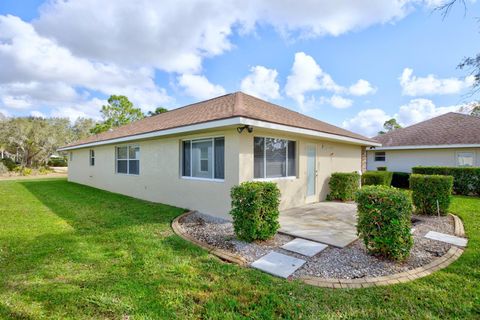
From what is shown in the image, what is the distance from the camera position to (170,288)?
129 inches

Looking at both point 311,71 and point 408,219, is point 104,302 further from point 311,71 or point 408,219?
point 311,71

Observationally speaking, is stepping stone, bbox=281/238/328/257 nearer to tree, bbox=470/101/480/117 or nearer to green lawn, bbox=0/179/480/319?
green lawn, bbox=0/179/480/319

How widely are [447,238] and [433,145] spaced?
1348 cm

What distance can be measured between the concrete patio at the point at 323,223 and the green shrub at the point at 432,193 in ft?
6.80

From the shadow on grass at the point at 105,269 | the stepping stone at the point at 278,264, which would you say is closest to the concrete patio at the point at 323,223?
the stepping stone at the point at 278,264

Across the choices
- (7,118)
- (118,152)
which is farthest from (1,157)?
(118,152)

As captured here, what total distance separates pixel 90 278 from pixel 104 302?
824 mm

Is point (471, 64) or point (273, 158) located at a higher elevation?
point (471, 64)

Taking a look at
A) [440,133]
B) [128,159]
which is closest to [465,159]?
[440,133]

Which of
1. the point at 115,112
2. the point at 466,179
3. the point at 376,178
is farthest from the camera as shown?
the point at 115,112

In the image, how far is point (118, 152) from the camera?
12680 mm

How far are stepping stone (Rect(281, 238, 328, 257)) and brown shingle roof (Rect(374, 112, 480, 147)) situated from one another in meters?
16.0

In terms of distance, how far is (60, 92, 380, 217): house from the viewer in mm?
6816

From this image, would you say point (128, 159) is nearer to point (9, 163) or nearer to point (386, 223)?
point (386, 223)
